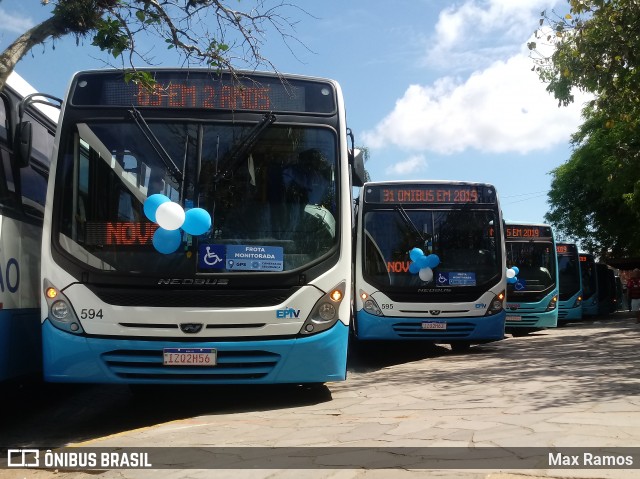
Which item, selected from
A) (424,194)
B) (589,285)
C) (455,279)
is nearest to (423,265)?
(455,279)

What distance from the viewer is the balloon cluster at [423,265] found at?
11711 millimetres

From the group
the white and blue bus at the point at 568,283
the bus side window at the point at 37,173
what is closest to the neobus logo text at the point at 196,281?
the bus side window at the point at 37,173

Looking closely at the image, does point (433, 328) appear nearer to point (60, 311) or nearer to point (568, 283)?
point (60, 311)

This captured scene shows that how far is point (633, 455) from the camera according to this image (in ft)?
14.9

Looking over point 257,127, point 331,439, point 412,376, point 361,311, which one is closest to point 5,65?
point 257,127

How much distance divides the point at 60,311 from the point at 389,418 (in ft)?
10.1

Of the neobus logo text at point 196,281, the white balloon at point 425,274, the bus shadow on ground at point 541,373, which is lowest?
the bus shadow on ground at point 541,373

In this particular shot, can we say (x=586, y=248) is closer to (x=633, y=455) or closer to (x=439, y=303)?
(x=439, y=303)

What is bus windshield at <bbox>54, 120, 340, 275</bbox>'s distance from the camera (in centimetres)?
657

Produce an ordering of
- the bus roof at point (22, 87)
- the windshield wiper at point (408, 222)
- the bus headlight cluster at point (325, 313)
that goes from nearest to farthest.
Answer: the bus headlight cluster at point (325, 313)
the bus roof at point (22, 87)
the windshield wiper at point (408, 222)

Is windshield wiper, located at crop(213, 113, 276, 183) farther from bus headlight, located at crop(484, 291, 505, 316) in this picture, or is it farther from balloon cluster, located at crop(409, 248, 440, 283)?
bus headlight, located at crop(484, 291, 505, 316)

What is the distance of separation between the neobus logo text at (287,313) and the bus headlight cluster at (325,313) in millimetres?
123

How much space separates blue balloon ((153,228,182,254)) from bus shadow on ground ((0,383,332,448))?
5.54 ft

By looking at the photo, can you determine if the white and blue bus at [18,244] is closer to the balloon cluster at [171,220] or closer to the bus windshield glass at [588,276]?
the balloon cluster at [171,220]
